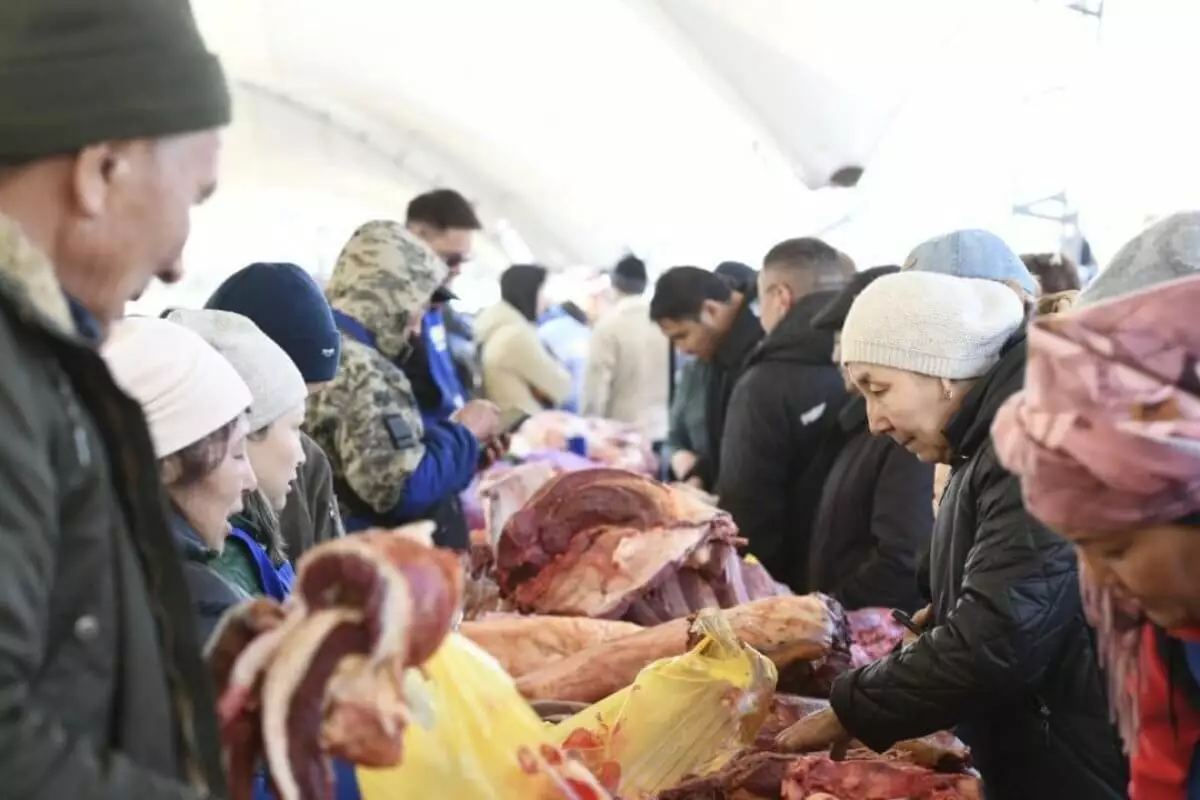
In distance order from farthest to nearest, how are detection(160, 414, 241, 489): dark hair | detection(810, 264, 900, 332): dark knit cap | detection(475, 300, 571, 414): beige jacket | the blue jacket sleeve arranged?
detection(475, 300, 571, 414): beige jacket < detection(810, 264, 900, 332): dark knit cap < the blue jacket sleeve < detection(160, 414, 241, 489): dark hair

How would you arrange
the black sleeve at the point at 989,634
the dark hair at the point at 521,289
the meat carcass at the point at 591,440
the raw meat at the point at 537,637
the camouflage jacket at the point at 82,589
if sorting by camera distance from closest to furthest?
the camouflage jacket at the point at 82,589, the black sleeve at the point at 989,634, the raw meat at the point at 537,637, the meat carcass at the point at 591,440, the dark hair at the point at 521,289

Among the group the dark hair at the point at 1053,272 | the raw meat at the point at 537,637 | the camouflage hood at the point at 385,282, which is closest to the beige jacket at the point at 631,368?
the dark hair at the point at 1053,272

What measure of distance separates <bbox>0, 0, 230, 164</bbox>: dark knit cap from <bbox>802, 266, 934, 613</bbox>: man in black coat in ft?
6.51

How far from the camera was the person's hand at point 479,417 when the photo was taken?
12.6 ft

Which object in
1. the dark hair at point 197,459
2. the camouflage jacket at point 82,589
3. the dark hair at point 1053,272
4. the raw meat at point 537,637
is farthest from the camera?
the dark hair at point 1053,272

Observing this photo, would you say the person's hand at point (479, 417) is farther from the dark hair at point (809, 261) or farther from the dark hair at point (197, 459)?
the dark hair at point (197, 459)

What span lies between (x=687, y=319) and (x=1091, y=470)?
3.36 meters

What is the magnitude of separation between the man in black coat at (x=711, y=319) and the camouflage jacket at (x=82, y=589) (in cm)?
356

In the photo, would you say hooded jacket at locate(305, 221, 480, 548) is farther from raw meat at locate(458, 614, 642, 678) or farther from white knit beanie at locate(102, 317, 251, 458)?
white knit beanie at locate(102, 317, 251, 458)

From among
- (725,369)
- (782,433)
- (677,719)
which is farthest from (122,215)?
(725,369)

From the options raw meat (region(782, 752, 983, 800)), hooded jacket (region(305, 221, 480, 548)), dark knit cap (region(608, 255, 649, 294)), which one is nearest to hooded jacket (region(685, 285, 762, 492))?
hooded jacket (region(305, 221, 480, 548))

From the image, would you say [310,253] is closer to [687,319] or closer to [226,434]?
[687,319]

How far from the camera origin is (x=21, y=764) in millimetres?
891

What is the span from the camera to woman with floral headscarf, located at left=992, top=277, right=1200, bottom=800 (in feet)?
3.99
